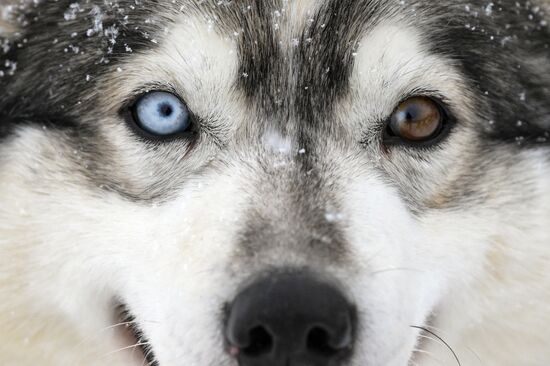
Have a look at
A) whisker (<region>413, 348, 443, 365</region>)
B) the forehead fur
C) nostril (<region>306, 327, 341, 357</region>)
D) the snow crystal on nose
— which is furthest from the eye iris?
nostril (<region>306, 327, 341, 357</region>)

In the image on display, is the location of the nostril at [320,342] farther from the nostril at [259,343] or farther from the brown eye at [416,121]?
the brown eye at [416,121]

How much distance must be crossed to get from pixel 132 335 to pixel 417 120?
130 cm

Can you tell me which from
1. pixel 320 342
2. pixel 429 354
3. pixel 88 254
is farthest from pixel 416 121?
pixel 88 254

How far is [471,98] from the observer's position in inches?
114

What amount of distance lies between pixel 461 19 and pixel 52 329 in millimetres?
1873

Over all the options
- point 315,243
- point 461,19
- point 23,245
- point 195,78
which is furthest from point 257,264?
point 461,19

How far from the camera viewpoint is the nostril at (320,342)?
7.47ft

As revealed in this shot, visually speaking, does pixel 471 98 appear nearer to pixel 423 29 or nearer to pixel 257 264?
pixel 423 29

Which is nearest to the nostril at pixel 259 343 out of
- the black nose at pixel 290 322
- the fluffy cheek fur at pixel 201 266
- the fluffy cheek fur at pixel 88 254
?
the black nose at pixel 290 322

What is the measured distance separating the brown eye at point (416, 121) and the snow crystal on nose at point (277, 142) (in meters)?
0.39

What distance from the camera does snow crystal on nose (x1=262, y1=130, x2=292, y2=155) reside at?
276 centimetres

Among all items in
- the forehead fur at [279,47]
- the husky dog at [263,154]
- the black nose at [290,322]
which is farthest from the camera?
the forehead fur at [279,47]

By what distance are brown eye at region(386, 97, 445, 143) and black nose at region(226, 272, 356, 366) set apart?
2.70 feet

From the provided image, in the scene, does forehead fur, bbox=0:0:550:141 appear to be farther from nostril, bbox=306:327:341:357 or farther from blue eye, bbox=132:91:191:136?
nostril, bbox=306:327:341:357
